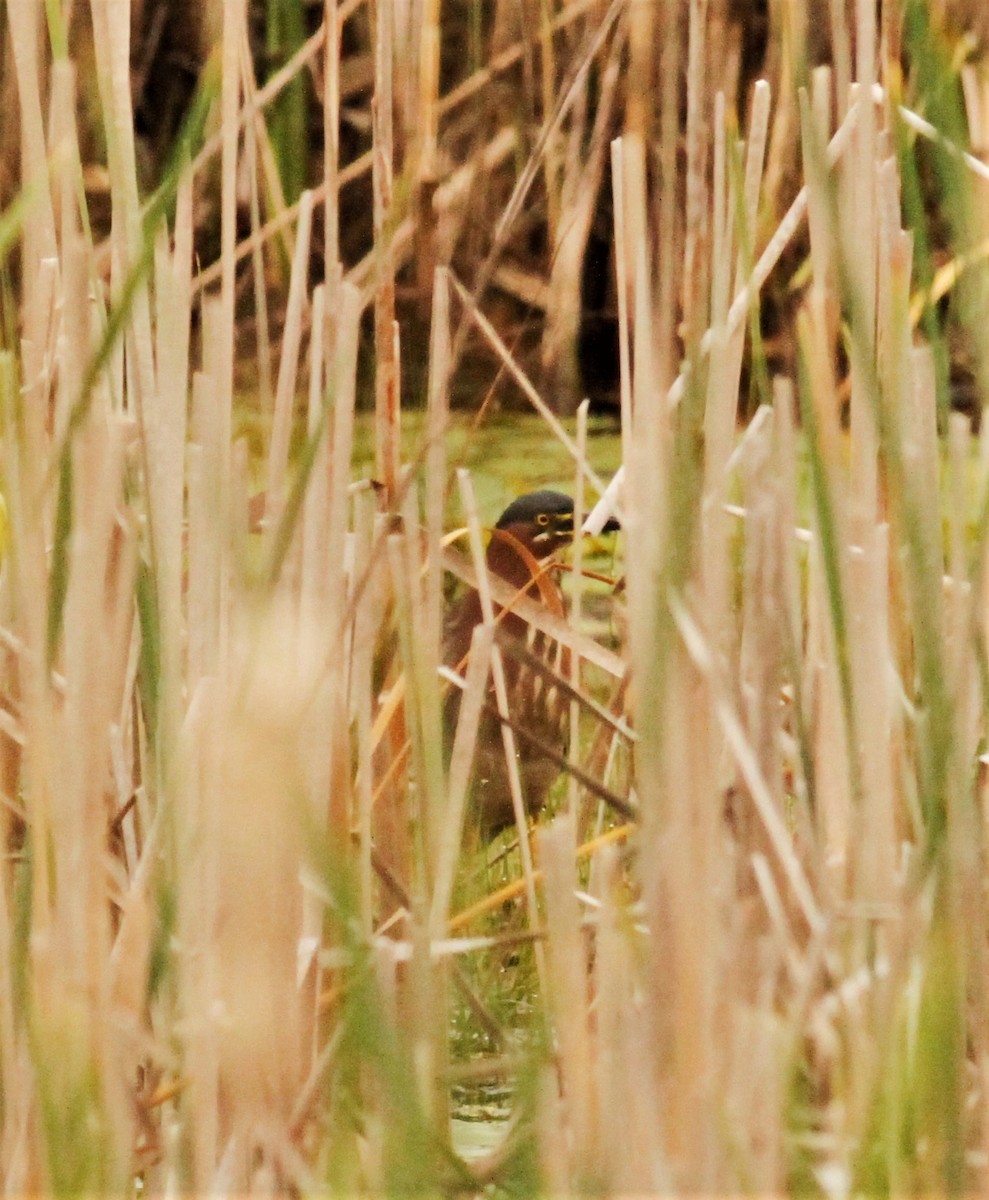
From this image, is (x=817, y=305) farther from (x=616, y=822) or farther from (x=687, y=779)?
(x=616, y=822)

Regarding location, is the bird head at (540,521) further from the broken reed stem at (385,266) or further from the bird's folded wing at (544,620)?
the broken reed stem at (385,266)

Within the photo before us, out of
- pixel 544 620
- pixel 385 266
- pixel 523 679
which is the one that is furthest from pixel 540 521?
pixel 385 266

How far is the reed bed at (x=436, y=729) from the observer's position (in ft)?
2.21

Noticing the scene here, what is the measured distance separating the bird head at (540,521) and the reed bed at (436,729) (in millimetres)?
973

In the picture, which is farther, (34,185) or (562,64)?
(562,64)

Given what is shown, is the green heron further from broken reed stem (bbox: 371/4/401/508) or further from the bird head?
broken reed stem (bbox: 371/4/401/508)

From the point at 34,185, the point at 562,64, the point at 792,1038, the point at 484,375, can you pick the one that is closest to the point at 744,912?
the point at 792,1038

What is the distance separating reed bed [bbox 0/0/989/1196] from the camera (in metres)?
0.67

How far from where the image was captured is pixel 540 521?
2.05 meters

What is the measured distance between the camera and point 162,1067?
90 centimetres

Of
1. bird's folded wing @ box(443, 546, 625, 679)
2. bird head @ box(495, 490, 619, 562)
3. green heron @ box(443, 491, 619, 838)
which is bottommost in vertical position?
green heron @ box(443, 491, 619, 838)

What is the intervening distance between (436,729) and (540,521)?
48.9 inches

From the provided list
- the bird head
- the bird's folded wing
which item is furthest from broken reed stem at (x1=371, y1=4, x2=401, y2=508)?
the bird head

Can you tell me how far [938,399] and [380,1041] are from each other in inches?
16.4
